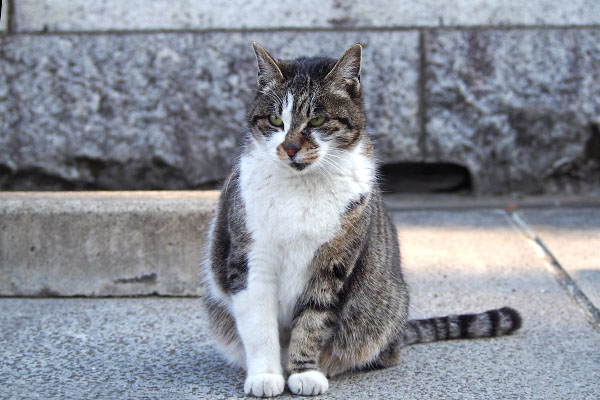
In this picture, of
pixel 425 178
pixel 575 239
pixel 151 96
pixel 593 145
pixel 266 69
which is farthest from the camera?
pixel 425 178

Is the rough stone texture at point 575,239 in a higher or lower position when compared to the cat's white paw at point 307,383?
lower

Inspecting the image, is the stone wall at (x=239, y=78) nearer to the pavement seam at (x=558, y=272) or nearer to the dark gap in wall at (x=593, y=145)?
the dark gap in wall at (x=593, y=145)

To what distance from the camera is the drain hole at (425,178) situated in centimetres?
518

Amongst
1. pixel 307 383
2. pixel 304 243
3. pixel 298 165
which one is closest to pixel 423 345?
pixel 307 383

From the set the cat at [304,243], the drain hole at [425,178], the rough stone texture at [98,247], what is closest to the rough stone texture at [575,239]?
the drain hole at [425,178]

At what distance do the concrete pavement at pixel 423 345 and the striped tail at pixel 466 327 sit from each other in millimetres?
39

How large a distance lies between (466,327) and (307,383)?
869 millimetres

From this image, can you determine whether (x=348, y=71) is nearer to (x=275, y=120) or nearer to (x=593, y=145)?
(x=275, y=120)

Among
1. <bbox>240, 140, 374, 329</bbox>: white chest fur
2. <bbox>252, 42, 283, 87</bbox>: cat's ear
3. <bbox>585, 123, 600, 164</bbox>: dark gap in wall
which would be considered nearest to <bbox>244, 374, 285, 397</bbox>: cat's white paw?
<bbox>240, 140, 374, 329</bbox>: white chest fur

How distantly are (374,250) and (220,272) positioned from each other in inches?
22.3

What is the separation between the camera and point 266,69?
2.55 metres

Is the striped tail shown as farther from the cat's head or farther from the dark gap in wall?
the dark gap in wall

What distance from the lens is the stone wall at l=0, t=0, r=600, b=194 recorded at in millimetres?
4758

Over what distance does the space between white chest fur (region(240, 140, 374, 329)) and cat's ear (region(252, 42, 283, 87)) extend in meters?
0.26
